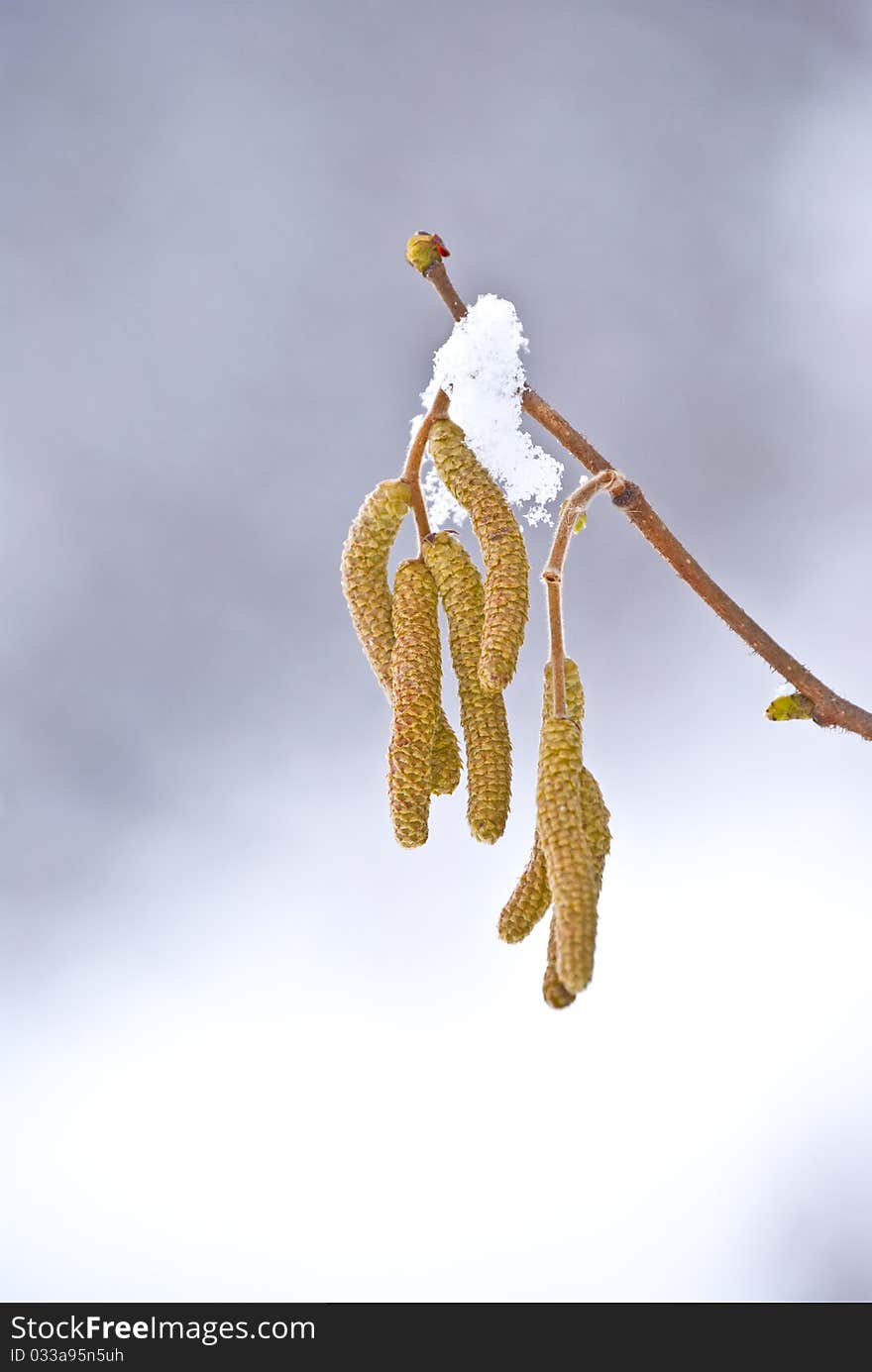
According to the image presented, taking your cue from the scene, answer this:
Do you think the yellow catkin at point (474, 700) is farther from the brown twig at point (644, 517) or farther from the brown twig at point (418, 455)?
the brown twig at point (644, 517)

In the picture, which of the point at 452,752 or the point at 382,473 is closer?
the point at 452,752

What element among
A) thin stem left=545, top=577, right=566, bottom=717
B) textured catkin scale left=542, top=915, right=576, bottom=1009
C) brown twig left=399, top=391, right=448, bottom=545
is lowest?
textured catkin scale left=542, top=915, right=576, bottom=1009

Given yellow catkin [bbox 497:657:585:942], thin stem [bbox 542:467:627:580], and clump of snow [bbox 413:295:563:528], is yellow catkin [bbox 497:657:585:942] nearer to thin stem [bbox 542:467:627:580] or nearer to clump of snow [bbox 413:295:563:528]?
thin stem [bbox 542:467:627:580]

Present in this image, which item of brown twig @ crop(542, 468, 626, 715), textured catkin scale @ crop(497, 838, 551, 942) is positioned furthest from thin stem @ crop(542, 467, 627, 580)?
textured catkin scale @ crop(497, 838, 551, 942)

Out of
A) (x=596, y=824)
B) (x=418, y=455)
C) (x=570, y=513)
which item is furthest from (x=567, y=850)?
(x=418, y=455)
